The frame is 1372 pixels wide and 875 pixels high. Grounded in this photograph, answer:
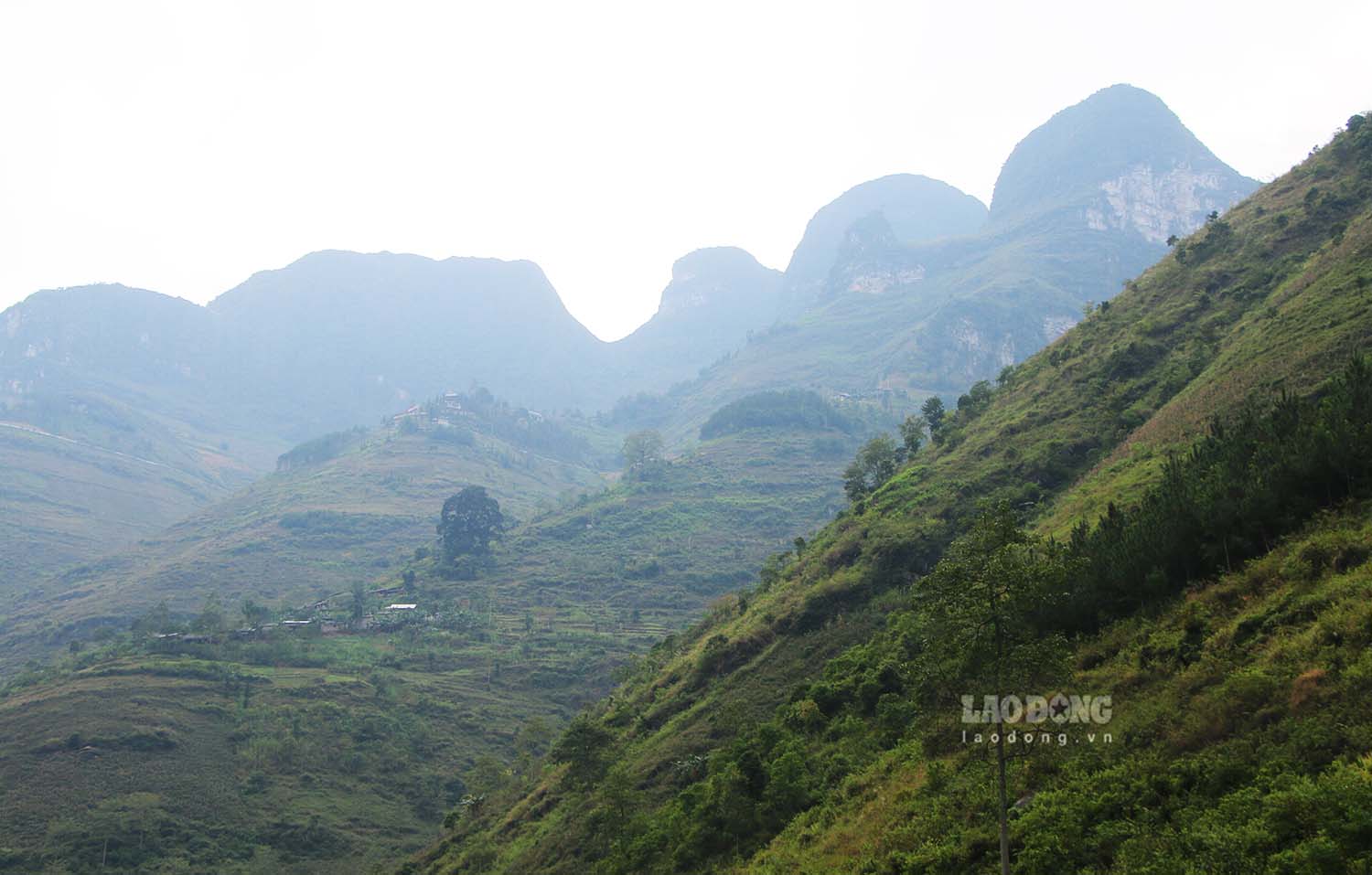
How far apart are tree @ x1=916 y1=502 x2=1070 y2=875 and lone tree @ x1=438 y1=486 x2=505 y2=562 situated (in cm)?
11872

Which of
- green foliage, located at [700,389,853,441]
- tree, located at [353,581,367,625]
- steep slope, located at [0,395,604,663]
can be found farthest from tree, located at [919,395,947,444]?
green foliage, located at [700,389,853,441]

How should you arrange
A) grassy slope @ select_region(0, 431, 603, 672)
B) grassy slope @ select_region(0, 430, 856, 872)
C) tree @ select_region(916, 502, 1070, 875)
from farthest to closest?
grassy slope @ select_region(0, 431, 603, 672) → grassy slope @ select_region(0, 430, 856, 872) → tree @ select_region(916, 502, 1070, 875)

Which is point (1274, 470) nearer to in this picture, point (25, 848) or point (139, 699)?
point (25, 848)

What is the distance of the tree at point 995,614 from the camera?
49.5 feet

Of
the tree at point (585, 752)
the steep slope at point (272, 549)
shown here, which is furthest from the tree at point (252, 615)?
the tree at point (585, 752)

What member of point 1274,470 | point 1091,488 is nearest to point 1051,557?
point 1274,470

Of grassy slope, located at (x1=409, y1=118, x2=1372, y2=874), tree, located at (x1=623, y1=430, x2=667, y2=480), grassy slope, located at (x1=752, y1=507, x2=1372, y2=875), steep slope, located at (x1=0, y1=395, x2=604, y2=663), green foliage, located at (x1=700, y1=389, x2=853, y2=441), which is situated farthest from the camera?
green foliage, located at (x1=700, y1=389, x2=853, y2=441)

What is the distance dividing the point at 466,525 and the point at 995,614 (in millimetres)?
121634

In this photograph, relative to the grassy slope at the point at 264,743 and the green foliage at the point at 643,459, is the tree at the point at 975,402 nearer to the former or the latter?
the grassy slope at the point at 264,743

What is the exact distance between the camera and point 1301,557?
19.0m

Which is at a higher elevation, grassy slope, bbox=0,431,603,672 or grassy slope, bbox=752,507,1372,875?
grassy slope, bbox=752,507,1372,875

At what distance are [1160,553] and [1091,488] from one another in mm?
15675

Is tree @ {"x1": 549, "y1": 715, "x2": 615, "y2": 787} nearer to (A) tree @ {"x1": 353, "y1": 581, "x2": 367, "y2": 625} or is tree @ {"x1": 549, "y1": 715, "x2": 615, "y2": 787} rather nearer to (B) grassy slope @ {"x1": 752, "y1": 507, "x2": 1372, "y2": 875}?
(B) grassy slope @ {"x1": 752, "y1": 507, "x2": 1372, "y2": 875}

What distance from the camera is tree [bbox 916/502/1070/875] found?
1510 cm
